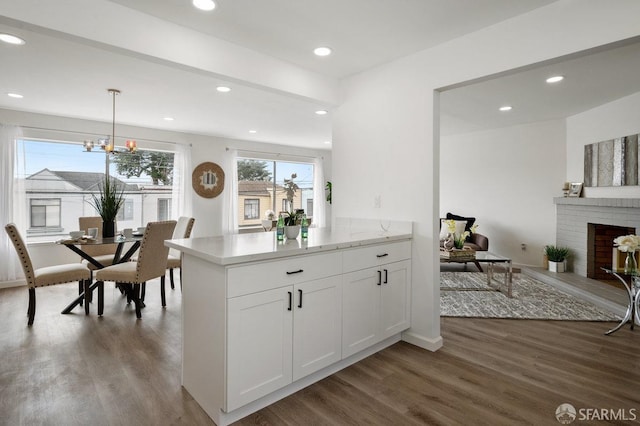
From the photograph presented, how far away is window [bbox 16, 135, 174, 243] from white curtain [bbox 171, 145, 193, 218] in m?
0.29

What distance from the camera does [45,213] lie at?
5.27 meters

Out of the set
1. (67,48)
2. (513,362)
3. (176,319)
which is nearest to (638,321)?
(513,362)

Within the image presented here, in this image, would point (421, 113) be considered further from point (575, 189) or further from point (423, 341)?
point (575, 189)

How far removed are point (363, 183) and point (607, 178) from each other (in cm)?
373

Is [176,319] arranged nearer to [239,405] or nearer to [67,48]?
[239,405]

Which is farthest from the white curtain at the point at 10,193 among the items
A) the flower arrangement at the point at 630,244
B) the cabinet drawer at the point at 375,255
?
the flower arrangement at the point at 630,244

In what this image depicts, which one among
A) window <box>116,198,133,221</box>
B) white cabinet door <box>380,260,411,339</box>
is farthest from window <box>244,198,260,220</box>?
white cabinet door <box>380,260,411,339</box>

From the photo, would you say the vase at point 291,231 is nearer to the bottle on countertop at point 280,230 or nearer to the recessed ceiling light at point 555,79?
the bottle on countertop at point 280,230

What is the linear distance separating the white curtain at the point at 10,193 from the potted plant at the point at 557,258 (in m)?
7.89

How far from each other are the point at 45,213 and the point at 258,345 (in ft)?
17.1

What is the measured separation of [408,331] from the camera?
2951 mm

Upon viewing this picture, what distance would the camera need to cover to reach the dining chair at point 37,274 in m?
3.33

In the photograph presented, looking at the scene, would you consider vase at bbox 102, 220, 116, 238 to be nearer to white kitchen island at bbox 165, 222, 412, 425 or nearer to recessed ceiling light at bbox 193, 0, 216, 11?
white kitchen island at bbox 165, 222, 412, 425

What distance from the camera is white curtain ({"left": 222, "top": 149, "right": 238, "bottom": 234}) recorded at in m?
7.09
